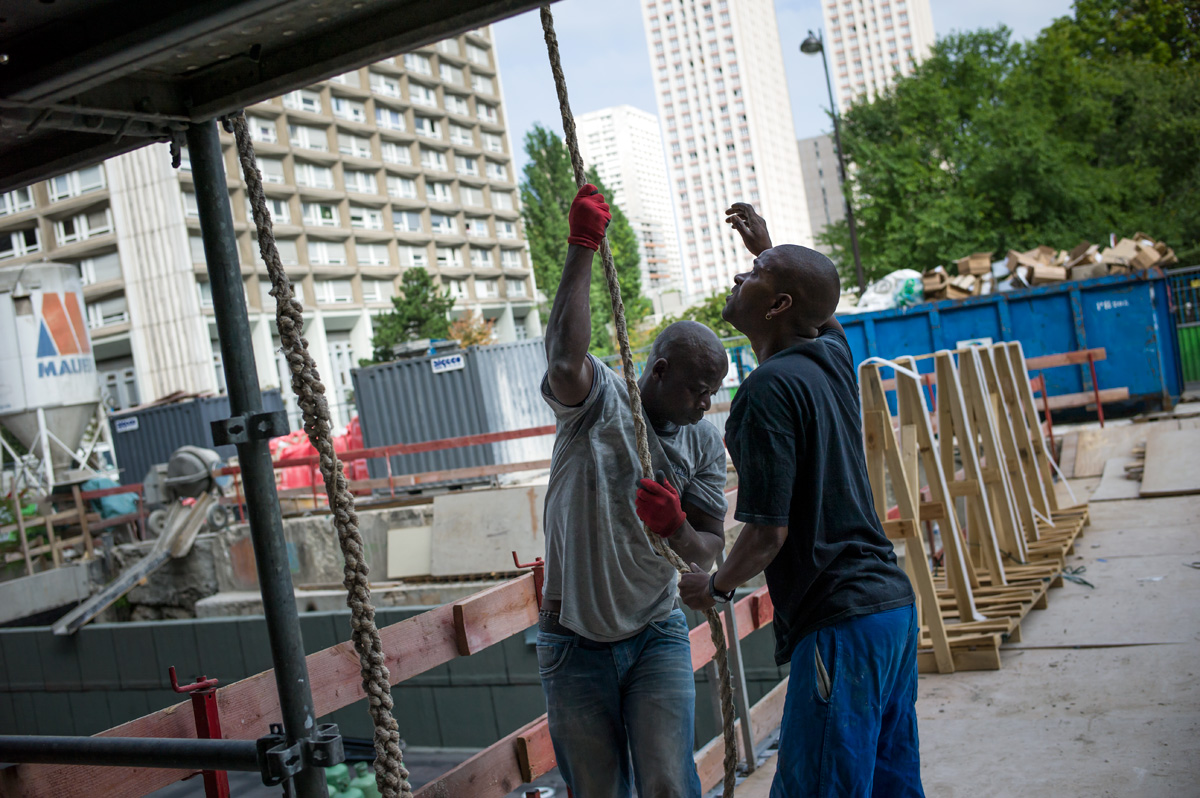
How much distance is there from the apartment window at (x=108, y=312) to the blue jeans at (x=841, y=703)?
46.9 meters

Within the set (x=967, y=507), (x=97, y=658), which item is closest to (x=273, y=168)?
(x=97, y=658)

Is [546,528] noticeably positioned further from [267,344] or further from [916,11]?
[916,11]

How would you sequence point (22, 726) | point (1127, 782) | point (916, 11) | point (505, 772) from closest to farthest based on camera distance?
point (505, 772) < point (1127, 782) < point (22, 726) < point (916, 11)

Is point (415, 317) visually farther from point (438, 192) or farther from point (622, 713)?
point (622, 713)

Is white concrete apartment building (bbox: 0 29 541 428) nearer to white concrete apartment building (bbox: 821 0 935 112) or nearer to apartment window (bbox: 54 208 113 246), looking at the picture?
apartment window (bbox: 54 208 113 246)

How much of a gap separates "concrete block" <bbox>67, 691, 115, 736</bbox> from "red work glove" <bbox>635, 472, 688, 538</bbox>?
40.6ft

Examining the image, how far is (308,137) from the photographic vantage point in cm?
5056

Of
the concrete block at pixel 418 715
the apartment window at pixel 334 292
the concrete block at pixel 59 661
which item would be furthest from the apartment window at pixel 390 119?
the concrete block at pixel 418 715

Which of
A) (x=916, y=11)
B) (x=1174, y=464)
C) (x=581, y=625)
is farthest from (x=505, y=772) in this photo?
(x=916, y=11)

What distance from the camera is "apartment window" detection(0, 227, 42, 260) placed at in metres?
43.7

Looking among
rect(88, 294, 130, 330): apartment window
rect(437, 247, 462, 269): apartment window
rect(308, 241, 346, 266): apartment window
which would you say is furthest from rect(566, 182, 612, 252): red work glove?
rect(437, 247, 462, 269): apartment window

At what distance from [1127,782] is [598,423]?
277 cm

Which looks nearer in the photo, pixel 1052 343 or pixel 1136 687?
pixel 1136 687

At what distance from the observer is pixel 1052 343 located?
46.4ft
